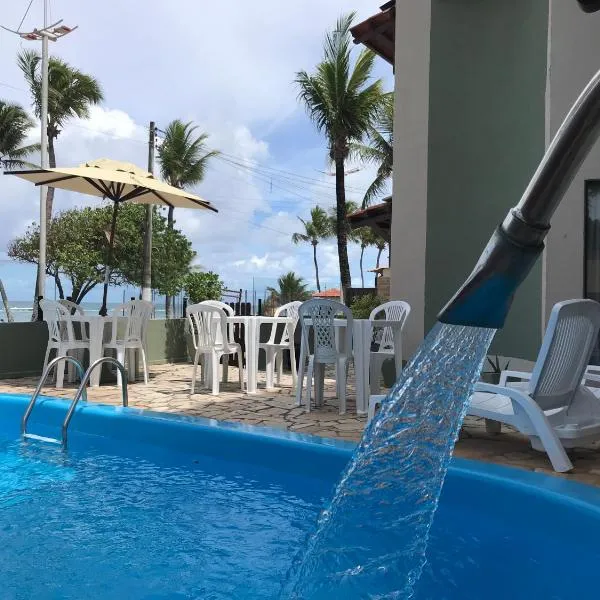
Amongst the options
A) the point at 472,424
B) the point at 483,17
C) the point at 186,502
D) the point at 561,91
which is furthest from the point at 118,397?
the point at 483,17

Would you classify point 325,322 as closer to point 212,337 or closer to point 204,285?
point 212,337

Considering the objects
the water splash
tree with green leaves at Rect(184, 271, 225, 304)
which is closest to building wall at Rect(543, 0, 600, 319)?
the water splash

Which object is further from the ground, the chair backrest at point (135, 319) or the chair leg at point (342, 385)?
the chair backrest at point (135, 319)

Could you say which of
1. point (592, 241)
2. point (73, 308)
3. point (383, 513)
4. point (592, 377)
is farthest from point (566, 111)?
point (73, 308)

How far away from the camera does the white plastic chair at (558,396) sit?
3621 mm

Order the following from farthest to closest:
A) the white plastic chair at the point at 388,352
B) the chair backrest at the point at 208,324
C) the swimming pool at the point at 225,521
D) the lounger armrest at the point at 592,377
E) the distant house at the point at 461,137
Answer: the distant house at the point at 461,137 → the chair backrest at the point at 208,324 → the white plastic chair at the point at 388,352 → the lounger armrest at the point at 592,377 → the swimming pool at the point at 225,521

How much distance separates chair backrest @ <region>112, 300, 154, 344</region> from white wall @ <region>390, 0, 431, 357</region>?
11.0 ft

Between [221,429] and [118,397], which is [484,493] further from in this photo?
[118,397]

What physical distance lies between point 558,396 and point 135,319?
5.05 m

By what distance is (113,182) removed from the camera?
313 inches

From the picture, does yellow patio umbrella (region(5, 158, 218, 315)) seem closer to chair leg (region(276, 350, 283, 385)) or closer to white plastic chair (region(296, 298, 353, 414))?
chair leg (region(276, 350, 283, 385))

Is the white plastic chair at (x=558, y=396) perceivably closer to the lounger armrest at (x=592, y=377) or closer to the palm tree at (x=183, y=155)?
the lounger armrest at (x=592, y=377)

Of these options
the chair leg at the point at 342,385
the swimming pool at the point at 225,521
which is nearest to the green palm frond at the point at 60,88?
the chair leg at the point at 342,385

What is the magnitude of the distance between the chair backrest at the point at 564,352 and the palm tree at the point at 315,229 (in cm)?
4738
